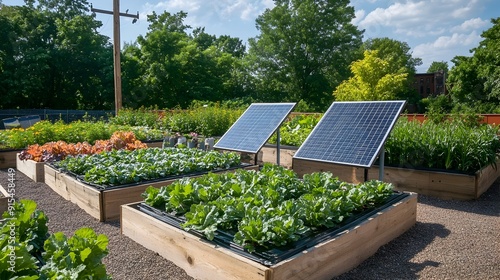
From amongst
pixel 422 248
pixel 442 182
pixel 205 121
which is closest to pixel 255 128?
pixel 442 182

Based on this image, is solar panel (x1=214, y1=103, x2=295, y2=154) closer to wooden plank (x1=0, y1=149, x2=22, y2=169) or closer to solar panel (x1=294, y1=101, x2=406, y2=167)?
solar panel (x1=294, y1=101, x2=406, y2=167)

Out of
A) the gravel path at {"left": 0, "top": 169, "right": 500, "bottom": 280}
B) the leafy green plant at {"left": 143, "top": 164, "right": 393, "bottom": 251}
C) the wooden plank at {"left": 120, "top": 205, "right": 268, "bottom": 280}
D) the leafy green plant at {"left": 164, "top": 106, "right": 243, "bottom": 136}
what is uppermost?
the leafy green plant at {"left": 164, "top": 106, "right": 243, "bottom": 136}

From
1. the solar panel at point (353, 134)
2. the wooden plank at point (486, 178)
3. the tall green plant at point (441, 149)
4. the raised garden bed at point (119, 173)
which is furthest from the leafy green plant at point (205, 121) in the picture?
the wooden plank at point (486, 178)

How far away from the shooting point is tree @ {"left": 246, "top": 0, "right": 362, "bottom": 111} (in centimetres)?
3550

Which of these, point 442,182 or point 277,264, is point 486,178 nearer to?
point 442,182

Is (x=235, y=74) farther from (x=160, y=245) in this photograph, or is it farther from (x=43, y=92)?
(x=160, y=245)

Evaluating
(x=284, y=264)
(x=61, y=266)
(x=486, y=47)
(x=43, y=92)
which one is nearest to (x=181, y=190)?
(x=284, y=264)

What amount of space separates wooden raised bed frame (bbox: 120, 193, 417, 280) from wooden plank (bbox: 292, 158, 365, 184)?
7.41 ft

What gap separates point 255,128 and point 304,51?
103 ft

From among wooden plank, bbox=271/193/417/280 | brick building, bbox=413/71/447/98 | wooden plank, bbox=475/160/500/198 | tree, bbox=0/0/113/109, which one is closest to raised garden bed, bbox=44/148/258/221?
wooden plank, bbox=271/193/417/280

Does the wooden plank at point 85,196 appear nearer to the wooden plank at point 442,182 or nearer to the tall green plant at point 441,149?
the wooden plank at point 442,182

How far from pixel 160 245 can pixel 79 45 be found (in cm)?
2862

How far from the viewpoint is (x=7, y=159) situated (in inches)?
338

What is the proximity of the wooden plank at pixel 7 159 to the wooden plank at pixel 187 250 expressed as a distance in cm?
589
